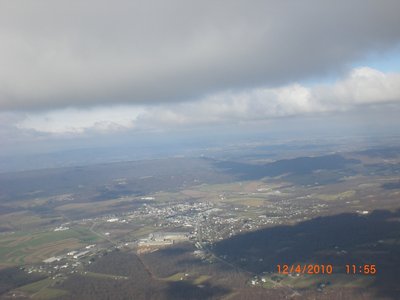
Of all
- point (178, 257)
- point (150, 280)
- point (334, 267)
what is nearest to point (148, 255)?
point (178, 257)

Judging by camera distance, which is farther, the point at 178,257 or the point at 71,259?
the point at 71,259

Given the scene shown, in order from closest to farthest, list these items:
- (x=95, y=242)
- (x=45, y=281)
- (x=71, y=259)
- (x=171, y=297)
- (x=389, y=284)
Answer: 1. (x=389, y=284)
2. (x=171, y=297)
3. (x=45, y=281)
4. (x=71, y=259)
5. (x=95, y=242)

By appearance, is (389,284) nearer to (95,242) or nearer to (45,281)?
(45,281)

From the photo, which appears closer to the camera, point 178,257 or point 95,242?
point 178,257

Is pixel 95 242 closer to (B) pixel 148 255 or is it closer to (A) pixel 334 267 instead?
(B) pixel 148 255

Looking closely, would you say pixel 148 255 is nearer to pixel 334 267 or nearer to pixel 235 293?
pixel 235 293

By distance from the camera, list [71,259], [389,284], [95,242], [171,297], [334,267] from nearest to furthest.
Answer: [389,284]
[171,297]
[334,267]
[71,259]
[95,242]


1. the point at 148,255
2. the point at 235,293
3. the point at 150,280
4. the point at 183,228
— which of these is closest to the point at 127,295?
the point at 150,280

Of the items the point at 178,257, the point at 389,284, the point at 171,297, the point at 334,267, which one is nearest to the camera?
the point at 389,284

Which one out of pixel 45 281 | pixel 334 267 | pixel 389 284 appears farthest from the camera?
pixel 45 281
